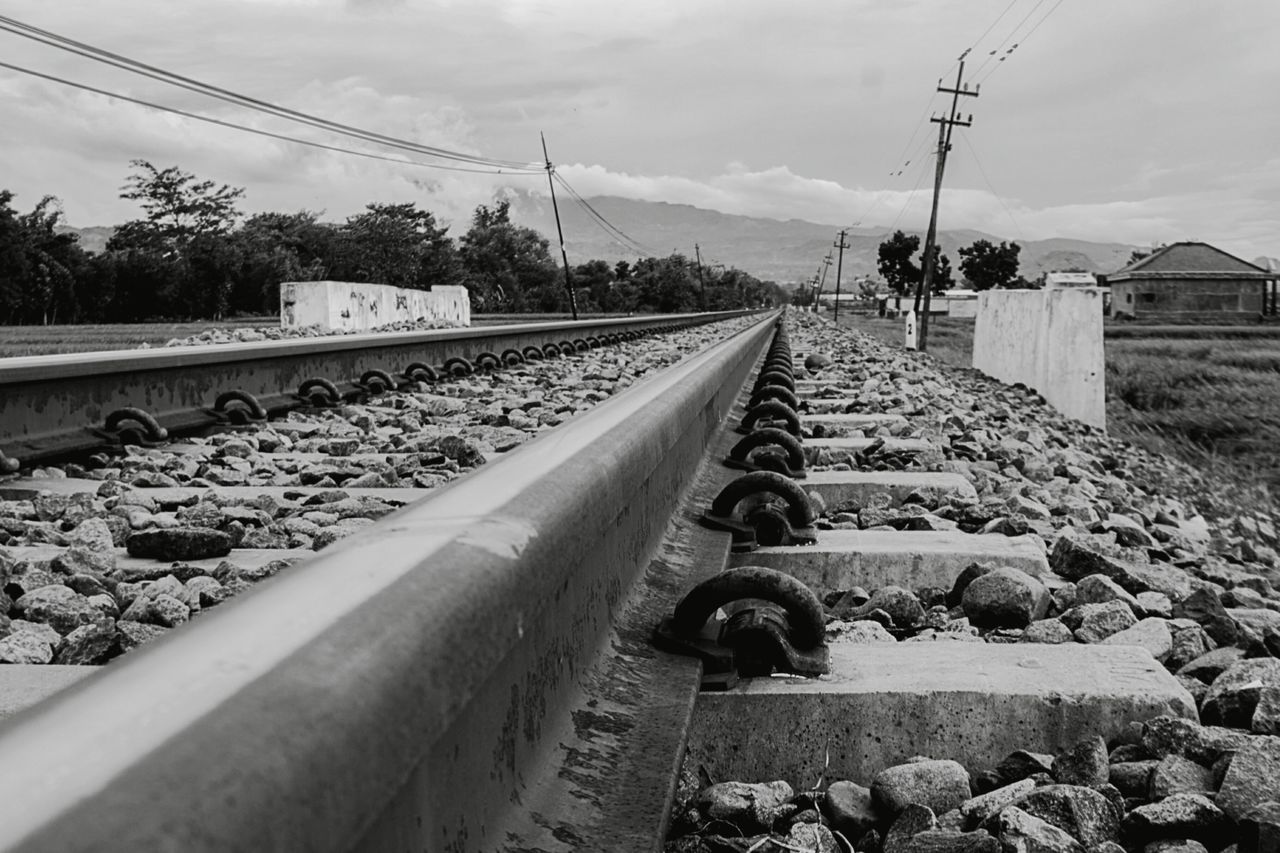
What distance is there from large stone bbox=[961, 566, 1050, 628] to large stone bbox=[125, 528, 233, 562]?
1.56 m

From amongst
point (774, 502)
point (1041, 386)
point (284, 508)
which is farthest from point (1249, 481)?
point (284, 508)

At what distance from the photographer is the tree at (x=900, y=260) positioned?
12888 cm

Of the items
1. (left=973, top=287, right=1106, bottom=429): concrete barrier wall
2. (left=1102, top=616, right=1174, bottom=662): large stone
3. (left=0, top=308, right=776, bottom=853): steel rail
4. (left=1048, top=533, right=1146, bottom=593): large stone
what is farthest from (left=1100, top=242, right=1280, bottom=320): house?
(left=0, top=308, right=776, bottom=853): steel rail

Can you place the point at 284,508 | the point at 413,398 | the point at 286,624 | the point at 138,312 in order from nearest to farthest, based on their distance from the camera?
1. the point at 286,624
2. the point at 284,508
3. the point at 413,398
4. the point at 138,312

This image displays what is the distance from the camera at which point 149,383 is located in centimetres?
491

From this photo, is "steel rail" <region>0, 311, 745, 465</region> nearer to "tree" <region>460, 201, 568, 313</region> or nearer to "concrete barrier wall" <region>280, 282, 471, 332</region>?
"concrete barrier wall" <region>280, 282, 471, 332</region>

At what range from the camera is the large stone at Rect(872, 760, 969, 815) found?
1.44m

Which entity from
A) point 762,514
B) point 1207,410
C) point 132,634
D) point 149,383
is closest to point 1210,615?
point 762,514

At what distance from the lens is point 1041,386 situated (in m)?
11.6

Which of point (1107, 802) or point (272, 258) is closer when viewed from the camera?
point (1107, 802)

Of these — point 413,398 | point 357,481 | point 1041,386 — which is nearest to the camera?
point 357,481

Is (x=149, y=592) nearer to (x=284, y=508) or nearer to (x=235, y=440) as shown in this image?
(x=284, y=508)

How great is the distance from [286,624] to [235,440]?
402 centimetres

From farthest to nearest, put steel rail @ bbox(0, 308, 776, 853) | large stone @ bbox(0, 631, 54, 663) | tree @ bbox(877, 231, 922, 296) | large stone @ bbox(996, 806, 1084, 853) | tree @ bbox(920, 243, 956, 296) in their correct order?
tree @ bbox(877, 231, 922, 296) → tree @ bbox(920, 243, 956, 296) → large stone @ bbox(0, 631, 54, 663) → large stone @ bbox(996, 806, 1084, 853) → steel rail @ bbox(0, 308, 776, 853)
